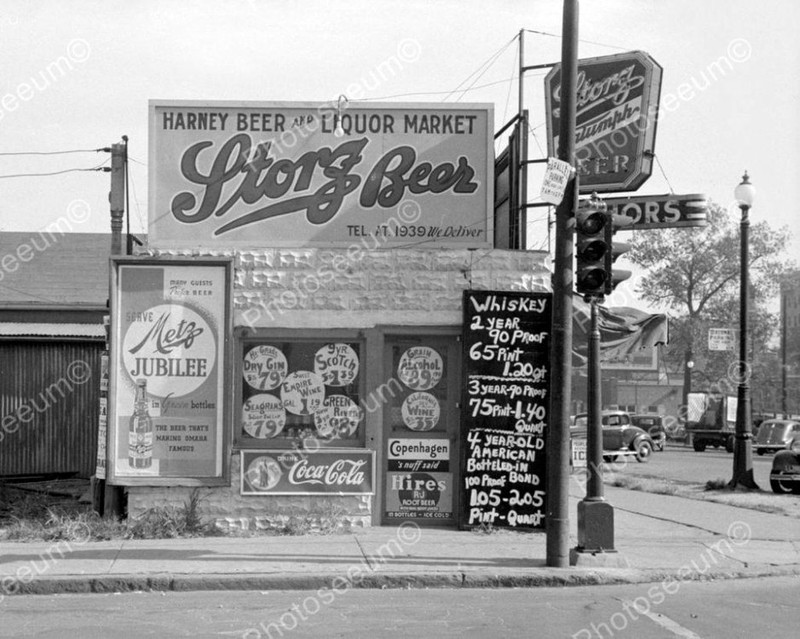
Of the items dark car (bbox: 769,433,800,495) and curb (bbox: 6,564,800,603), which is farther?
dark car (bbox: 769,433,800,495)

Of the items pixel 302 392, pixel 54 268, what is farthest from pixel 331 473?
pixel 54 268

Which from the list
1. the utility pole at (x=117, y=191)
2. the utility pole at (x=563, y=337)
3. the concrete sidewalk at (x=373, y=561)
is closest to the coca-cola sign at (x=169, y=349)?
the utility pole at (x=117, y=191)

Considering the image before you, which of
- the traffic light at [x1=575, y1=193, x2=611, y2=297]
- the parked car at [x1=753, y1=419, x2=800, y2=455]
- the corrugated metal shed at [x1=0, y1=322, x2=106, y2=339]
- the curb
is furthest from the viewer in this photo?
the parked car at [x1=753, y1=419, x2=800, y2=455]

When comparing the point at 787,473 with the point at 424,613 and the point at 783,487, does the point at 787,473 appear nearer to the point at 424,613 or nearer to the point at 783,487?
the point at 783,487

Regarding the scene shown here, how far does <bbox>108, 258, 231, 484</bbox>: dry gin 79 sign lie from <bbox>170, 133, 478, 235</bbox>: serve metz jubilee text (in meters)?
0.75

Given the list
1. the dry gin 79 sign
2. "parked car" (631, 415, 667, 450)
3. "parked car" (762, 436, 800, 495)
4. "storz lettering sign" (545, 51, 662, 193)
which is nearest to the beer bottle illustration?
the dry gin 79 sign

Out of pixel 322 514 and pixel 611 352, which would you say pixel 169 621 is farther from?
pixel 611 352

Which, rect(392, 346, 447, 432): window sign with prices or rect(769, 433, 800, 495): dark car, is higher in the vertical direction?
rect(392, 346, 447, 432): window sign with prices

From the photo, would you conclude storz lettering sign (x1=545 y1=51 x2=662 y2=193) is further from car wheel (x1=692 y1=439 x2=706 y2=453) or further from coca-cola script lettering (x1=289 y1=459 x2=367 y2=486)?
car wheel (x1=692 y1=439 x2=706 y2=453)

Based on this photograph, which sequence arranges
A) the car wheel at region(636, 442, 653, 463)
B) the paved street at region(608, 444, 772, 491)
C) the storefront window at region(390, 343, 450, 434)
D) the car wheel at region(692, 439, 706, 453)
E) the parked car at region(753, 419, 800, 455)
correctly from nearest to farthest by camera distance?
the storefront window at region(390, 343, 450, 434)
the paved street at region(608, 444, 772, 491)
the car wheel at region(636, 442, 653, 463)
the parked car at region(753, 419, 800, 455)
the car wheel at region(692, 439, 706, 453)

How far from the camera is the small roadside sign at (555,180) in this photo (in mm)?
10266

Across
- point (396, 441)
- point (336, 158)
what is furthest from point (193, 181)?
point (396, 441)

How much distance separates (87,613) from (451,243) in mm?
6204

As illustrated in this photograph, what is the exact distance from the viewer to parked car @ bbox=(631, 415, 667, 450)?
45.9m
